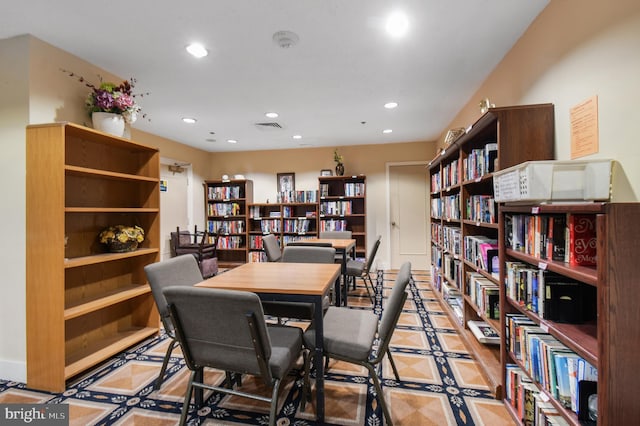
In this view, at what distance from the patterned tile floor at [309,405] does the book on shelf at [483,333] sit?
190 mm

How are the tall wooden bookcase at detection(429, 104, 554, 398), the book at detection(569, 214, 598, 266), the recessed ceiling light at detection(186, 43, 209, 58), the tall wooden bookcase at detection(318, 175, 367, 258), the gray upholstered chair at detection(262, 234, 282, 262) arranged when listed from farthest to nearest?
the tall wooden bookcase at detection(318, 175, 367, 258), the gray upholstered chair at detection(262, 234, 282, 262), the recessed ceiling light at detection(186, 43, 209, 58), the tall wooden bookcase at detection(429, 104, 554, 398), the book at detection(569, 214, 598, 266)

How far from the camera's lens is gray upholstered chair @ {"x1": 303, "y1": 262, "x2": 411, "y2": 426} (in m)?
1.45

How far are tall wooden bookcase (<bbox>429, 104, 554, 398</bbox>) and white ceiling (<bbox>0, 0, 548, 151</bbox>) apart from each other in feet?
2.20

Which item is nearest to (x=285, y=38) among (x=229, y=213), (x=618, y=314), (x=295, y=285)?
(x=295, y=285)

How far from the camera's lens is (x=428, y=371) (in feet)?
6.88

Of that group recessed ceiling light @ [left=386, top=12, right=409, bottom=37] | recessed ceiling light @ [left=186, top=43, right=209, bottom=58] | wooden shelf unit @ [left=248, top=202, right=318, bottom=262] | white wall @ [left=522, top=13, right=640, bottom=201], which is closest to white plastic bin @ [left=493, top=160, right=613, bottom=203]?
white wall @ [left=522, top=13, right=640, bottom=201]

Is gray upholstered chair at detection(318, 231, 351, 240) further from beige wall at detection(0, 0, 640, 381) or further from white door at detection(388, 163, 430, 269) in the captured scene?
beige wall at detection(0, 0, 640, 381)

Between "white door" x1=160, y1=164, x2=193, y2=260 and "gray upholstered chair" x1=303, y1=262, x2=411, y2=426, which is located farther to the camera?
"white door" x1=160, y1=164, x2=193, y2=260

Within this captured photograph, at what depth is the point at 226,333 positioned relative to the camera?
1.29 metres

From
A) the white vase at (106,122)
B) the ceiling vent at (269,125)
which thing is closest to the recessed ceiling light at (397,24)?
the white vase at (106,122)

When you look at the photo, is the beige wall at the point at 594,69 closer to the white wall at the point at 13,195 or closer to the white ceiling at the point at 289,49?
the white ceiling at the point at 289,49

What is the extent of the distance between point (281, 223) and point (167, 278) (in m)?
3.70

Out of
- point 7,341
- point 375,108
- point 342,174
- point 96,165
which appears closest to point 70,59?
point 96,165

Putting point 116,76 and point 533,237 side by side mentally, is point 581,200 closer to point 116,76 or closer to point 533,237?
point 533,237
